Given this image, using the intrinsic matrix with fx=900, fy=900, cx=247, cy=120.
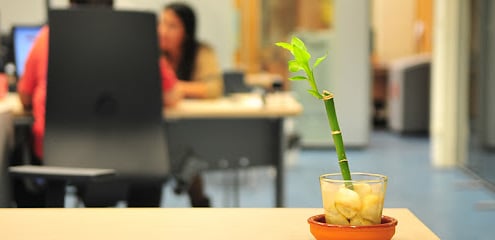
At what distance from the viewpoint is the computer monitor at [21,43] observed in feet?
15.5

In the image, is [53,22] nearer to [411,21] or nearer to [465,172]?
[465,172]

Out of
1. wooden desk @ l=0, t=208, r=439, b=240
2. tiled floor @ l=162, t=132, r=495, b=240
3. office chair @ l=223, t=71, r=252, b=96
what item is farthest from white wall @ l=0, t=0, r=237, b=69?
wooden desk @ l=0, t=208, r=439, b=240

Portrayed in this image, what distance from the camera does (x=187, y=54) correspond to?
5.11 meters

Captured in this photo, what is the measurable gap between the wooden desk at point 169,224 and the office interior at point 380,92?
2746 millimetres

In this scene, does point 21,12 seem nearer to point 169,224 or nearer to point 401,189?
point 401,189

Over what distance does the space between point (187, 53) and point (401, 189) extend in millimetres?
2668

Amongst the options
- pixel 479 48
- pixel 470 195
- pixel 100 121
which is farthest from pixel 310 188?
pixel 100 121

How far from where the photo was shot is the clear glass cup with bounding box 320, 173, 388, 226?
137 cm

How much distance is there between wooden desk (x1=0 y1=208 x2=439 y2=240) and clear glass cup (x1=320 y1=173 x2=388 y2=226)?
3.1 inches

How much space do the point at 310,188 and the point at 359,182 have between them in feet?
19.0

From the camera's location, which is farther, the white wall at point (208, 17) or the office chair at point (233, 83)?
the office chair at point (233, 83)

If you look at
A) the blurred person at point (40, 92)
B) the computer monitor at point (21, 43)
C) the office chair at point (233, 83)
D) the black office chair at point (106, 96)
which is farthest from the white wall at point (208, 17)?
the black office chair at point (106, 96)

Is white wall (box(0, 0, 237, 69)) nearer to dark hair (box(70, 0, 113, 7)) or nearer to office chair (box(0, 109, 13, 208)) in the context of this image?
dark hair (box(70, 0, 113, 7))

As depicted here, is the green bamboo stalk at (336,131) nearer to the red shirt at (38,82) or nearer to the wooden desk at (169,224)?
the wooden desk at (169,224)
